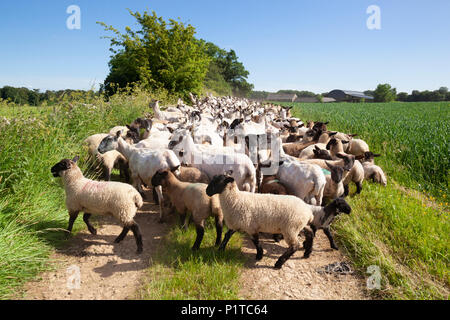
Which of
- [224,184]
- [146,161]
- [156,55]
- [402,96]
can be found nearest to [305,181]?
[224,184]

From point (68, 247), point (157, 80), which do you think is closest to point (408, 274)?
point (68, 247)

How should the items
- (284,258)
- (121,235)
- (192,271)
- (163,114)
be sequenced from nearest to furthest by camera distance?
(192,271) < (284,258) < (121,235) < (163,114)

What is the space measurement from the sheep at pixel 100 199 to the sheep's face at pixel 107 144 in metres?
1.45

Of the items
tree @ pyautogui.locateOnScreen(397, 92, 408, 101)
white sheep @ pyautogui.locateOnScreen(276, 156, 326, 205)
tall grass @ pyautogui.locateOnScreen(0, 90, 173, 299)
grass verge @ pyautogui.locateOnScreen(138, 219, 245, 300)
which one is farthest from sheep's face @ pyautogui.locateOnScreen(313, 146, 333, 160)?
tree @ pyautogui.locateOnScreen(397, 92, 408, 101)

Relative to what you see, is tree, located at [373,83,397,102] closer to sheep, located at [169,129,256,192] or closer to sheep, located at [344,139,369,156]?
sheep, located at [344,139,369,156]

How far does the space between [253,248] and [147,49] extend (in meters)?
22.0

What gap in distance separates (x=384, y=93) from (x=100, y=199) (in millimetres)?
123044

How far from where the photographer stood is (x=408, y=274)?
11.4 feet

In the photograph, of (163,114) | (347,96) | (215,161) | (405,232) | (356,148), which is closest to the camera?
(405,232)

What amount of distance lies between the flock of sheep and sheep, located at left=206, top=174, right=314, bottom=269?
0.01 meters

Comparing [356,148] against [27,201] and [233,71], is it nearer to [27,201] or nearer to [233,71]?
[27,201]

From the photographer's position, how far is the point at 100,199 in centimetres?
404
